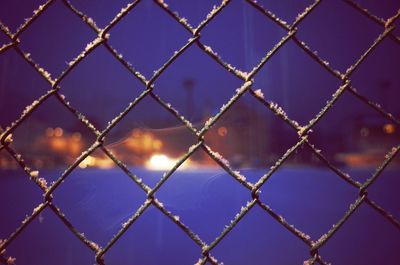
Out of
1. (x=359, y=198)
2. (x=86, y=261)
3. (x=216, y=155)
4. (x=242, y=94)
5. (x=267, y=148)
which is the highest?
(x=267, y=148)

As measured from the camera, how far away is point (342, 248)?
6082 millimetres

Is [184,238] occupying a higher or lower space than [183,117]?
lower

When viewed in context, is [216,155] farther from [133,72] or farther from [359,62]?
[359,62]

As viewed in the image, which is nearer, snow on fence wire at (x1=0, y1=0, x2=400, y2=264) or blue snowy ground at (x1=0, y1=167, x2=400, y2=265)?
snow on fence wire at (x1=0, y1=0, x2=400, y2=264)

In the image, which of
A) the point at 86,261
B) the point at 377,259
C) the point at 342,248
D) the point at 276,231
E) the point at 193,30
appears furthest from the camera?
the point at 276,231

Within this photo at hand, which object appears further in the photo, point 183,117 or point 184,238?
point 184,238

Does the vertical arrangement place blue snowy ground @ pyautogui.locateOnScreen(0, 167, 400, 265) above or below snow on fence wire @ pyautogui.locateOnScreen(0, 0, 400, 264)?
below

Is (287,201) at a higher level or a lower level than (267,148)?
lower

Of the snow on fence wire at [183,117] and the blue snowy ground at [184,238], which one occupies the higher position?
the snow on fence wire at [183,117]

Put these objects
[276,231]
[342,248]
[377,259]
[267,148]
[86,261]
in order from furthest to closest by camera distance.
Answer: [267,148] → [276,231] → [342,248] → [377,259] → [86,261]

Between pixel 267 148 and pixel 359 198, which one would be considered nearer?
pixel 359 198

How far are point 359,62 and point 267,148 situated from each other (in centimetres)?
1678

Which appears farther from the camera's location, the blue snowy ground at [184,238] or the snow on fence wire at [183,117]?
the blue snowy ground at [184,238]

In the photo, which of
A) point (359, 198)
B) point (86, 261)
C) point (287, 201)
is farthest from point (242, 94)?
point (287, 201)
